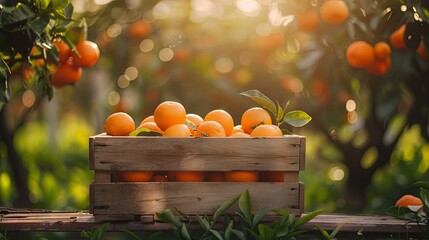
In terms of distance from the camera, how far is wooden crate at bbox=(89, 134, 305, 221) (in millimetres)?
1471

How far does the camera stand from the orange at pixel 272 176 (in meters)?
1.54

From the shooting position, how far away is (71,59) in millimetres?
1924

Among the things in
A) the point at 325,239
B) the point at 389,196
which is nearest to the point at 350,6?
the point at 325,239

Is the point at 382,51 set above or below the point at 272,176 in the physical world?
above

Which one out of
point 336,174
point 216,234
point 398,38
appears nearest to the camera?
point 216,234

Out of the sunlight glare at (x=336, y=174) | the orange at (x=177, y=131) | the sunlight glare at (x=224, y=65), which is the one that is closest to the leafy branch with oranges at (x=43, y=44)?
the orange at (x=177, y=131)

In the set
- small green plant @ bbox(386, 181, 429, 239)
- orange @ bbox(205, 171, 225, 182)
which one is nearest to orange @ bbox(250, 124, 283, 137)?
orange @ bbox(205, 171, 225, 182)

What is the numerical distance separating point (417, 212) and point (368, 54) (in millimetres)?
775

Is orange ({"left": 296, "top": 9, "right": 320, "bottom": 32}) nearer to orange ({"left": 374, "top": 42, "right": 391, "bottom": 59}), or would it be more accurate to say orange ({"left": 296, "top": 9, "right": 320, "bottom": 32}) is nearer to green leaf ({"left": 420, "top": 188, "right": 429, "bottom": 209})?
orange ({"left": 374, "top": 42, "right": 391, "bottom": 59})

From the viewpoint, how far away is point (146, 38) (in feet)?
10.1

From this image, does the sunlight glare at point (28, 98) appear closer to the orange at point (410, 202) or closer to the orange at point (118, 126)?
the orange at point (118, 126)

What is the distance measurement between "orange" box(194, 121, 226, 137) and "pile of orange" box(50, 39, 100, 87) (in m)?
0.51

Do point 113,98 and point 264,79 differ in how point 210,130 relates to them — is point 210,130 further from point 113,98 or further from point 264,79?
point 113,98

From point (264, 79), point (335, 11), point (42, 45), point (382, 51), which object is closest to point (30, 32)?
point (42, 45)
